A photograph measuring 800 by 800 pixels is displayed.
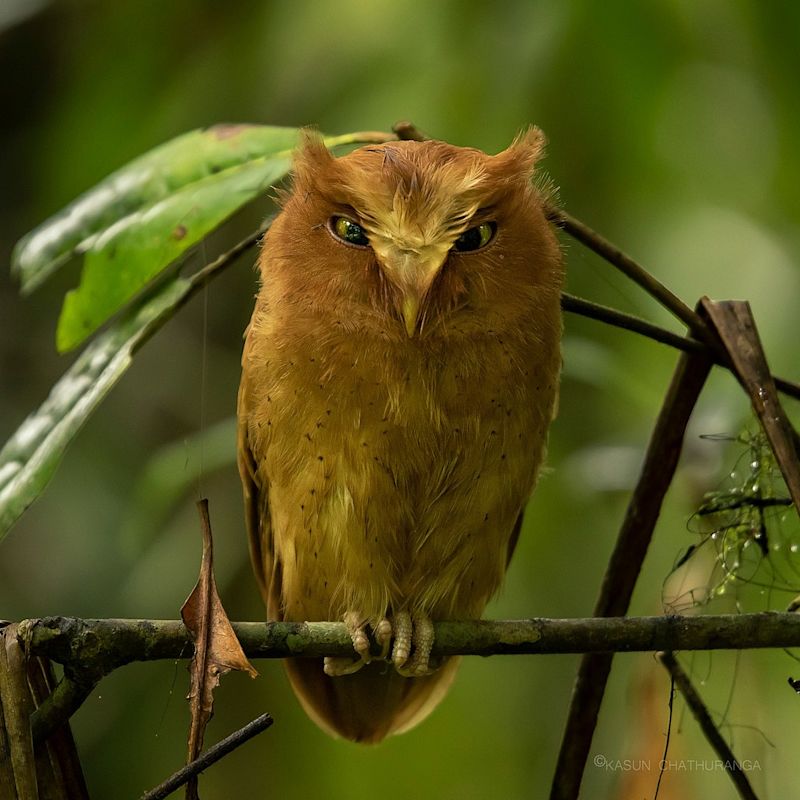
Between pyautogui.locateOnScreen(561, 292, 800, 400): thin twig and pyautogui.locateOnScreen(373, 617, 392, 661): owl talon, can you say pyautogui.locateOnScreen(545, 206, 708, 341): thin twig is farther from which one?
pyautogui.locateOnScreen(373, 617, 392, 661): owl talon

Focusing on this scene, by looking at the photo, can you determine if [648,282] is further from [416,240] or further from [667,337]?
[416,240]

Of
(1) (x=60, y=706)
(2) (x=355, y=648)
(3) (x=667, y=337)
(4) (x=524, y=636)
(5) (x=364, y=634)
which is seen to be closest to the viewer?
(1) (x=60, y=706)

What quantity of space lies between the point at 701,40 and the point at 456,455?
1.48 meters

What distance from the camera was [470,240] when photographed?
1.64 metres

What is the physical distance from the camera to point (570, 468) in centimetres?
274

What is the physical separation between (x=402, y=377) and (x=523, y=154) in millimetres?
389

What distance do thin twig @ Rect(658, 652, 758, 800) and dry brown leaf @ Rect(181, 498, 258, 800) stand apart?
0.56 metres

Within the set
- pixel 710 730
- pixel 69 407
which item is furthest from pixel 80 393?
pixel 710 730

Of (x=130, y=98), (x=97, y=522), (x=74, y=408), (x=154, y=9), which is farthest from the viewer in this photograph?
(x=97, y=522)

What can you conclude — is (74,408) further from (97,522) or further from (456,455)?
(97,522)

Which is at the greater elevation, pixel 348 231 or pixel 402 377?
pixel 348 231

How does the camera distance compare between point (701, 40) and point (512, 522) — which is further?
point (701, 40)

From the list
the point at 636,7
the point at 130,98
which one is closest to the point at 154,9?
the point at 130,98

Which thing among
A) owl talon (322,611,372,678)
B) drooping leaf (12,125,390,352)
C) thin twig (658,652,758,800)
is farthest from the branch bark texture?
drooping leaf (12,125,390,352)
